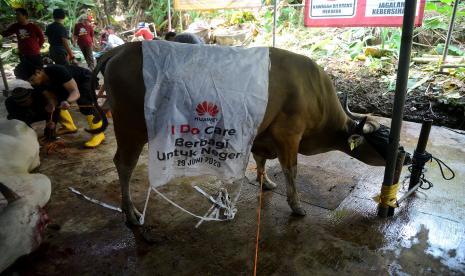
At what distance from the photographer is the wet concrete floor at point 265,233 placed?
2562 millimetres

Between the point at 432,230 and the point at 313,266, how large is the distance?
120 cm

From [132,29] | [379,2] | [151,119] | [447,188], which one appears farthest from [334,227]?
[132,29]

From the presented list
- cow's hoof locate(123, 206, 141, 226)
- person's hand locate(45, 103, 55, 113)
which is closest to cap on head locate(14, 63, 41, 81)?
person's hand locate(45, 103, 55, 113)

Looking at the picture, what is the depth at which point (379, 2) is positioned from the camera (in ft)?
18.7

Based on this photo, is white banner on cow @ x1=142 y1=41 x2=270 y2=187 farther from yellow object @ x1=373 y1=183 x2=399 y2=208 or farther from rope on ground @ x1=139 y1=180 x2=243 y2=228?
yellow object @ x1=373 y1=183 x2=399 y2=208

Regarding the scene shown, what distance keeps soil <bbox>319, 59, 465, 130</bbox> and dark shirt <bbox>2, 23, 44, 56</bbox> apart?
19.4 ft

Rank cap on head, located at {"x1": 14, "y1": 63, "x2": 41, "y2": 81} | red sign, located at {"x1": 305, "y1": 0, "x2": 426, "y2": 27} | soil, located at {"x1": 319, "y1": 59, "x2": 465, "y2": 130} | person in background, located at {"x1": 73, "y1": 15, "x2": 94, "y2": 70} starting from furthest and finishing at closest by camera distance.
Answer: person in background, located at {"x1": 73, "y1": 15, "x2": 94, "y2": 70} → red sign, located at {"x1": 305, "y1": 0, "x2": 426, "y2": 27} → soil, located at {"x1": 319, "y1": 59, "x2": 465, "y2": 130} → cap on head, located at {"x1": 14, "y1": 63, "x2": 41, "y2": 81}

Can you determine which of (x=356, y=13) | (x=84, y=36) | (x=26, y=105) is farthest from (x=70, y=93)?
(x=356, y=13)

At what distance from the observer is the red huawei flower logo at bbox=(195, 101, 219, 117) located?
2.55 metres

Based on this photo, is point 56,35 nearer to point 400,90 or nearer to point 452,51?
point 400,90

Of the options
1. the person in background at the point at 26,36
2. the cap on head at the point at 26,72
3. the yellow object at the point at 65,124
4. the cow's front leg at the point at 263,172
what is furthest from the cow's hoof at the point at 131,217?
the person in background at the point at 26,36

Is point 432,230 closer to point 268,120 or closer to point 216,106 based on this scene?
point 268,120

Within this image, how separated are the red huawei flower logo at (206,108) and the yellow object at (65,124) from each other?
339 centimetres

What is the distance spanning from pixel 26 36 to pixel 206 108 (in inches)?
225
